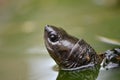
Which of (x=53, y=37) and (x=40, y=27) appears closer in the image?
(x=53, y=37)

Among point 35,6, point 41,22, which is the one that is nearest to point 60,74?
point 41,22

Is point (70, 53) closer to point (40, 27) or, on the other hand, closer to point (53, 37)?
point (53, 37)

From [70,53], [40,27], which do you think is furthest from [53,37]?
[40,27]

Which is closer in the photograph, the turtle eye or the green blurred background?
the turtle eye

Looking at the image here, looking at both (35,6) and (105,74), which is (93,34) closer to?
(105,74)

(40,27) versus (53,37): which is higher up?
(40,27)
